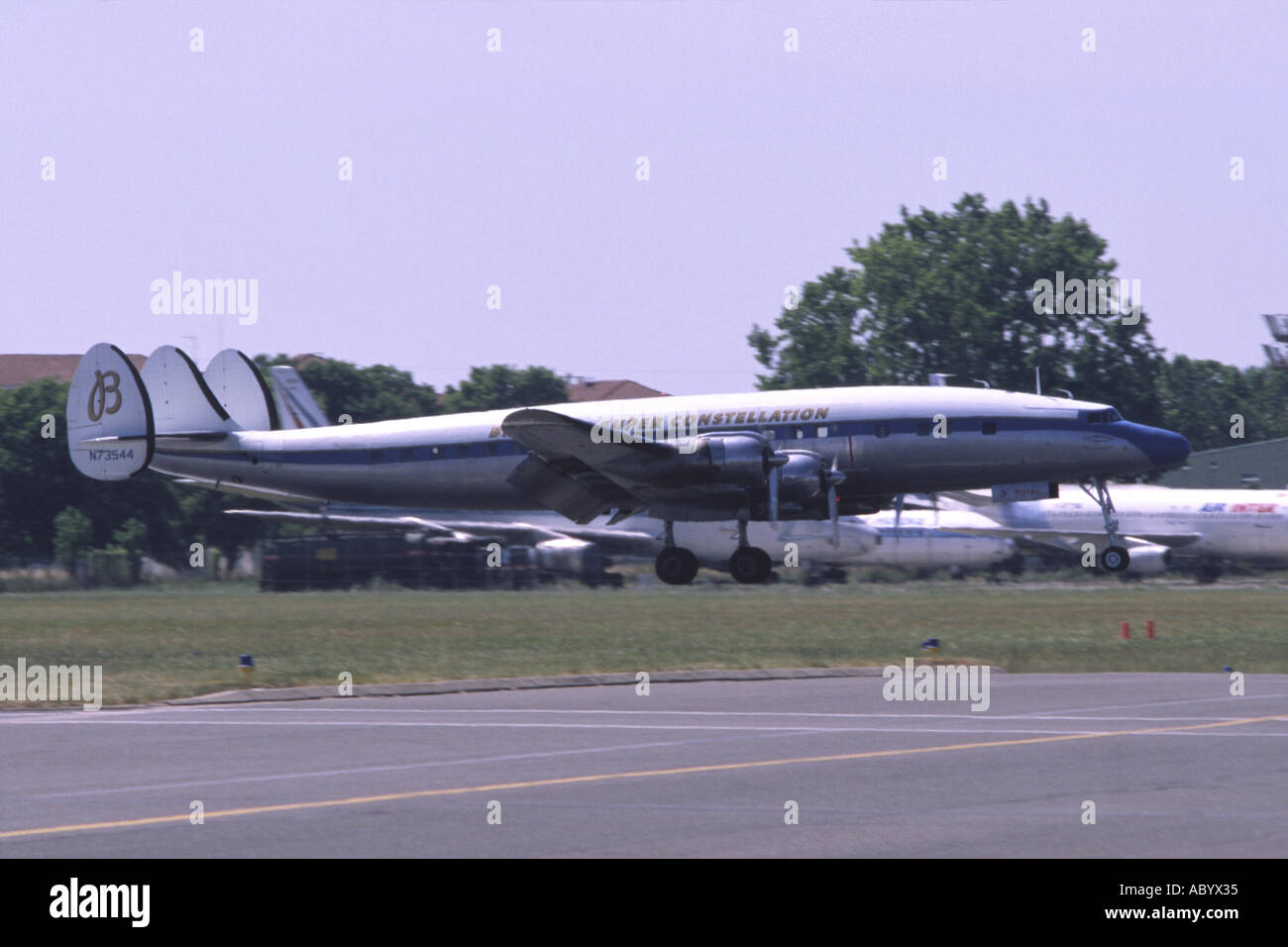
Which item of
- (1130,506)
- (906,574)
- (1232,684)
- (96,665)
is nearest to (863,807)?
(1232,684)

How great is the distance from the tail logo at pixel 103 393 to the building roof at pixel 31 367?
10411cm

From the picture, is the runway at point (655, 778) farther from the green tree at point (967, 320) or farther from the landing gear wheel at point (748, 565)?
the green tree at point (967, 320)

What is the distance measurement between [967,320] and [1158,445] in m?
50.3

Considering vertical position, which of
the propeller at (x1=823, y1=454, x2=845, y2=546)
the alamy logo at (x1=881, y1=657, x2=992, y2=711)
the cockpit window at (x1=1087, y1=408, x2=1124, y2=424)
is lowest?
the alamy logo at (x1=881, y1=657, x2=992, y2=711)

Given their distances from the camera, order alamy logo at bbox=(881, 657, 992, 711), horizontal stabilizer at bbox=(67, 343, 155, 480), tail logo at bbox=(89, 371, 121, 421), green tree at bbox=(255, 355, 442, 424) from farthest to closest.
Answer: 1. green tree at bbox=(255, 355, 442, 424)
2. tail logo at bbox=(89, 371, 121, 421)
3. horizontal stabilizer at bbox=(67, 343, 155, 480)
4. alamy logo at bbox=(881, 657, 992, 711)

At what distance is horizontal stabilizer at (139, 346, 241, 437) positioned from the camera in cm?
4219

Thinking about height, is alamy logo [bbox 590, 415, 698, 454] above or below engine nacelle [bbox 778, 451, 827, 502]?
above

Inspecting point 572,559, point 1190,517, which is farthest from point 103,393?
point 1190,517

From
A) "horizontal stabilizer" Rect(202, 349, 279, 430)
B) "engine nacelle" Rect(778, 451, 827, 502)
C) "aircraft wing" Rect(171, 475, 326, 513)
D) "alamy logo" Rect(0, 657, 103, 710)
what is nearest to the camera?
"alamy logo" Rect(0, 657, 103, 710)

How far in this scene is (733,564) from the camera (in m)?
37.4

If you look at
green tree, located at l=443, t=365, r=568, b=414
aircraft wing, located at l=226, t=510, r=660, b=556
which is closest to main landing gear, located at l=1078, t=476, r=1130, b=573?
aircraft wing, located at l=226, t=510, r=660, b=556

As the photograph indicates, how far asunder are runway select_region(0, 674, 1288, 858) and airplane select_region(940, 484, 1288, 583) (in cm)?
4384

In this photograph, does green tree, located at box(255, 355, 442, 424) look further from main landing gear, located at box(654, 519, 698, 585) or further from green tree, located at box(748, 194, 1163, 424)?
main landing gear, located at box(654, 519, 698, 585)
